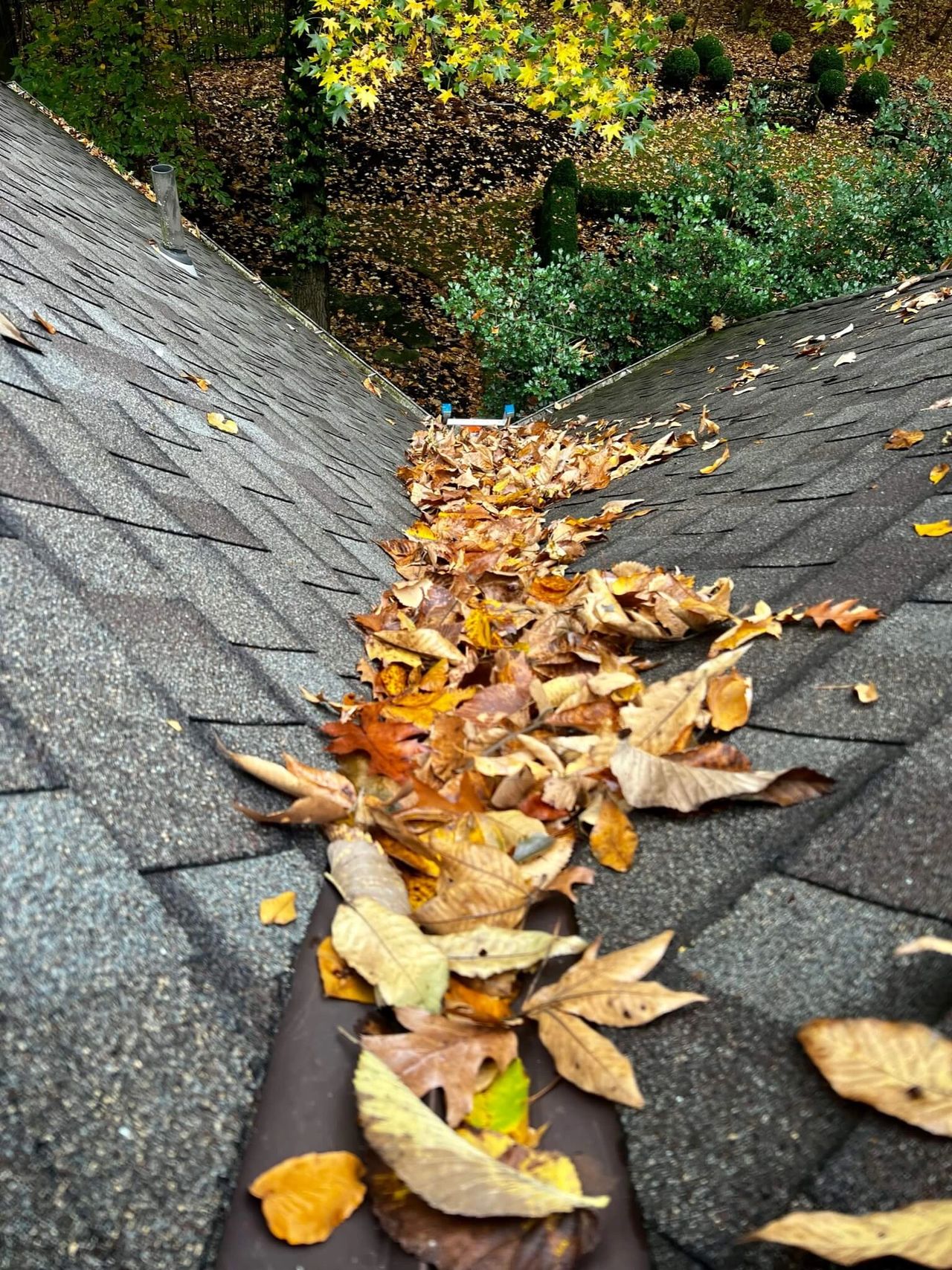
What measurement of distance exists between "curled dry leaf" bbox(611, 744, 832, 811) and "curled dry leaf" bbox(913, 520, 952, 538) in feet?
2.65

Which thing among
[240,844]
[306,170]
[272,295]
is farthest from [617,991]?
[306,170]

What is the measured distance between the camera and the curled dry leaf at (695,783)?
3.42 ft

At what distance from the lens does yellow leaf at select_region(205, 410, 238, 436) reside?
2.42 m

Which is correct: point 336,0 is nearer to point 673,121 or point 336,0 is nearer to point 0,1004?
point 0,1004

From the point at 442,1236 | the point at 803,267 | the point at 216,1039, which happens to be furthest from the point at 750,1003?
the point at 803,267

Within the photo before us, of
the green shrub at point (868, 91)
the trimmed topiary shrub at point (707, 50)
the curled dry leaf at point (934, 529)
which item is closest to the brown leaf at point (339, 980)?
the curled dry leaf at point (934, 529)

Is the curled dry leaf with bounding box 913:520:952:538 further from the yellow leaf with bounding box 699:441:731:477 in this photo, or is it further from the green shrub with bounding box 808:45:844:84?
the green shrub with bounding box 808:45:844:84

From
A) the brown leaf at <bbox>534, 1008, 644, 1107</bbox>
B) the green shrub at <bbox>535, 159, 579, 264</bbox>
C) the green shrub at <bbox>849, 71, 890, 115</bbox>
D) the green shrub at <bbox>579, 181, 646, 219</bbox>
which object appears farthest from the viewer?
the green shrub at <bbox>849, 71, 890, 115</bbox>

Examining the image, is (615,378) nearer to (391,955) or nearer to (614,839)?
(614,839)

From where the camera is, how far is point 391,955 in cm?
91

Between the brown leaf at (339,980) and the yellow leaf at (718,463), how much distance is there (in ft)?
7.75

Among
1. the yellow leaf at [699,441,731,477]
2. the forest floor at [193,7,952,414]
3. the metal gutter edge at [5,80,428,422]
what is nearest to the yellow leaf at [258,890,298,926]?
the yellow leaf at [699,441,731,477]

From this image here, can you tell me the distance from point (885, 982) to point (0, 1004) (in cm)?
75

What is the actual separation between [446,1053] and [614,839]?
1.24 feet
